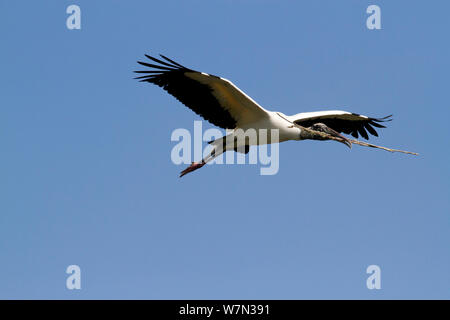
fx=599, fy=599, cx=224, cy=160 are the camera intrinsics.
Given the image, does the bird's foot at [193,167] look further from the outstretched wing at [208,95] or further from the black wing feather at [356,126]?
the black wing feather at [356,126]

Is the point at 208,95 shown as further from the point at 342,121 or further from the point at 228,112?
the point at 342,121

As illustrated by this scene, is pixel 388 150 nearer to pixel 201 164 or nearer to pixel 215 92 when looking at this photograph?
pixel 215 92

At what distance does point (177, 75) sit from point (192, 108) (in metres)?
0.82

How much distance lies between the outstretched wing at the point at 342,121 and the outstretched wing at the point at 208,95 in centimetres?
125

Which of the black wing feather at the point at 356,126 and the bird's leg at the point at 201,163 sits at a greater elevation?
the black wing feather at the point at 356,126

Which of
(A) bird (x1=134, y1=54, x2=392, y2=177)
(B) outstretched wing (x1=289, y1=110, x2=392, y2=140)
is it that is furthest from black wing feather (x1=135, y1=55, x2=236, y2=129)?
(B) outstretched wing (x1=289, y1=110, x2=392, y2=140)

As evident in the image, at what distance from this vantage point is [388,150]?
338 inches

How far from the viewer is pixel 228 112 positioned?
464 inches

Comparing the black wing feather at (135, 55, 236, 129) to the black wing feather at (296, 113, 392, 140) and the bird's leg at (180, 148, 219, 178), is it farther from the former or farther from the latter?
the black wing feather at (296, 113, 392, 140)

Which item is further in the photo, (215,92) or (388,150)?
(215,92)

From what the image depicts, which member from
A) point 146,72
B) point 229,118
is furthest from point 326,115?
point 146,72

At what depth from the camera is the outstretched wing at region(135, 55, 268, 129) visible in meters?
10.8

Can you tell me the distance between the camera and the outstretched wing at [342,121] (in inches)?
503

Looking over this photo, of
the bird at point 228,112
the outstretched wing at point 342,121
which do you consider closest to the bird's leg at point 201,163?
the bird at point 228,112
